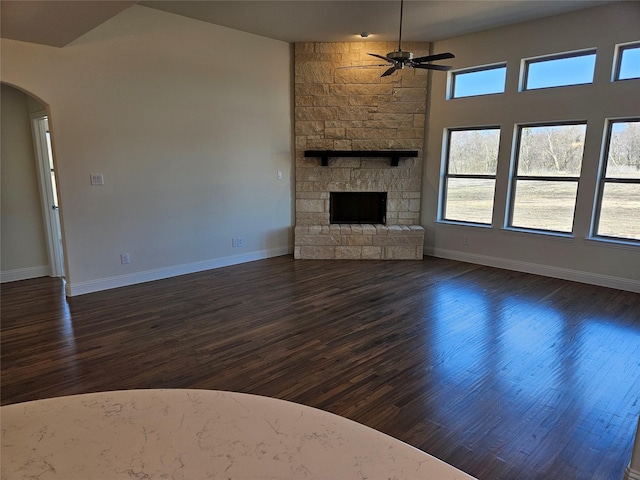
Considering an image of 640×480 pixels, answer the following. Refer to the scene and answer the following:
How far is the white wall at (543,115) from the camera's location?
4527 millimetres

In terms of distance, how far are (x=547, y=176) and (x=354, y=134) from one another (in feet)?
9.04

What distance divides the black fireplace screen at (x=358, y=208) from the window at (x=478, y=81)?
1.94m

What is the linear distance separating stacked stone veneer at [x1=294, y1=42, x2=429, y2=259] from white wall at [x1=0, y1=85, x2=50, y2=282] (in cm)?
344

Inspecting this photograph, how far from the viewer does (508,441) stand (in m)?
2.16

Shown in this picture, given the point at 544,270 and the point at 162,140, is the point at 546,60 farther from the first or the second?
the point at 162,140

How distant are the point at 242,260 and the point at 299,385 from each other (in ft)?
11.4

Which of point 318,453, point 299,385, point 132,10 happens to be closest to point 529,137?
point 299,385

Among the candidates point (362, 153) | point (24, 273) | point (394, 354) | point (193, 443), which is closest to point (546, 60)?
point (362, 153)

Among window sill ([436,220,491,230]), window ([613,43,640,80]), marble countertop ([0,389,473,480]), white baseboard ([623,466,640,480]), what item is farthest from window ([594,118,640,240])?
marble countertop ([0,389,473,480])

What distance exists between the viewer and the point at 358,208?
6.56 m

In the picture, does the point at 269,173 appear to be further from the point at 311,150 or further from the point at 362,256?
the point at 362,256

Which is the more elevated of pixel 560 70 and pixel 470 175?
pixel 560 70

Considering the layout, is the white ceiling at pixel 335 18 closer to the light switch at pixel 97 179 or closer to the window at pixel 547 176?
the light switch at pixel 97 179

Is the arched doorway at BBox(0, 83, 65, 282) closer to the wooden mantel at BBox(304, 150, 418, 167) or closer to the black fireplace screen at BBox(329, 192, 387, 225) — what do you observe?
the wooden mantel at BBox(304, 150, 418, 167)
